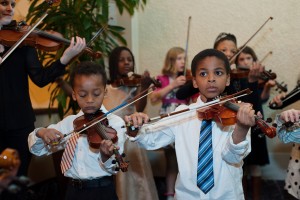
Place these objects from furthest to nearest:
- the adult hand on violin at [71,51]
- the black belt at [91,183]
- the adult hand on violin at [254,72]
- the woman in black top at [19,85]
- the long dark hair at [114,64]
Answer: the long dark hair at [114,64] → the adult hand on violin at [254,72] → the adult hand on violin at [71,51] → the woman in black top at [19,85] → the black belt at [91,183]

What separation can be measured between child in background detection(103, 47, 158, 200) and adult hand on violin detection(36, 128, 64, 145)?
0.96 meters

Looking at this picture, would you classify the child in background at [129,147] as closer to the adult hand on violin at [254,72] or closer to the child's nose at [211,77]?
the adult hand on violin at [254,72]

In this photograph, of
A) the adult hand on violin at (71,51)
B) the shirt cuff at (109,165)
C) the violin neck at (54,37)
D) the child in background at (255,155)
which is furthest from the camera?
the child in background at (255,155)

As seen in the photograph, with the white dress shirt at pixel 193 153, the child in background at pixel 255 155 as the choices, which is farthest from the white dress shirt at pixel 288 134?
the child in background at pixel 255 155

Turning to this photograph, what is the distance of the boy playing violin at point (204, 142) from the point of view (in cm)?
170

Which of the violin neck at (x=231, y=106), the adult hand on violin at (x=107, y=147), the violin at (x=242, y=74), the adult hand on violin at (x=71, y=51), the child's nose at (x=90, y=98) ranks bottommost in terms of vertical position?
the adult hand on violin at (x=107, y=147)

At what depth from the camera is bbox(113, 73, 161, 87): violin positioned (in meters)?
2.70

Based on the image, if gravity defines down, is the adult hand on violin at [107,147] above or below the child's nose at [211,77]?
below

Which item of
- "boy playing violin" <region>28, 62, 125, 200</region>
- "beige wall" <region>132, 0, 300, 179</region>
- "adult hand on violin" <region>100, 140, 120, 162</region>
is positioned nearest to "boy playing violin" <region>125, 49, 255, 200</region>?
"adult hand on violin" <region>100, 140, 120, 162</region>

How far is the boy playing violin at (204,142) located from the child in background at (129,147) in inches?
34.7

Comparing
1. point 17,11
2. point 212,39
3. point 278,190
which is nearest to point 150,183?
point 278,190

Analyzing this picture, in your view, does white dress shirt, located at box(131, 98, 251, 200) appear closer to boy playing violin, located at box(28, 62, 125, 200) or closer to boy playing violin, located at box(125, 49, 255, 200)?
boy playing violin, located at box(125, 49, 255, 200)

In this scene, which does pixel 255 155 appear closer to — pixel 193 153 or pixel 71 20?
pixel 193 153

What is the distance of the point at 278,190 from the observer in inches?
136
